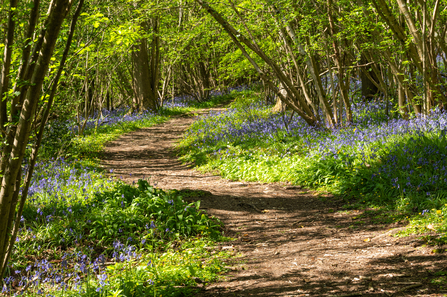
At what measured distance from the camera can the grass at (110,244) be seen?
3.23m

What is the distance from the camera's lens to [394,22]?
6.32m

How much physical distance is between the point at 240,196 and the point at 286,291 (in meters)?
3.35

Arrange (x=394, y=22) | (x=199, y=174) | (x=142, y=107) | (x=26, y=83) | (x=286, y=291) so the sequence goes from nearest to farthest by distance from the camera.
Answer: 1. (x=26, y=83)
2. (x=286, y=291)
3. (x=394, y=22)
4. (x=199, y=174)
5. (x=142, y=107)

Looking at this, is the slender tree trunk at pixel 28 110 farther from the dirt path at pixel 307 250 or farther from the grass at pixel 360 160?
the grass at pixel 360 160

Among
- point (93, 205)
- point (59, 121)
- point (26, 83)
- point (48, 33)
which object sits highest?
point (48, 33)

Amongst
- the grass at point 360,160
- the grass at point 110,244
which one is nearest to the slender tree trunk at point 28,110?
the grass at point 110,244

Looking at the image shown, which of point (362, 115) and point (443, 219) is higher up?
point (362, 115)

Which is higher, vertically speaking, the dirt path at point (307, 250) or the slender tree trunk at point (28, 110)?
the slender tree trunk at point (28, 110)

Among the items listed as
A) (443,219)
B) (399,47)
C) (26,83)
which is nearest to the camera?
(26,83)

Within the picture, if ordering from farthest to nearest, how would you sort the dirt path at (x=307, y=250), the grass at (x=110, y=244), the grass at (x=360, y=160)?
the grass at (x=360, y=160) < the grass at (x=110, y=244) < the dirt path at (x=307, y=250)

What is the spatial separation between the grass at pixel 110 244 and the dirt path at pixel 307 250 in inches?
14.4

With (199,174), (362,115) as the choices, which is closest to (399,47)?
(362,115)

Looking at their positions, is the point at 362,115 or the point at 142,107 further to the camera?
the point at 142,107

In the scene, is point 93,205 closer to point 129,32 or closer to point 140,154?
point 129,32
